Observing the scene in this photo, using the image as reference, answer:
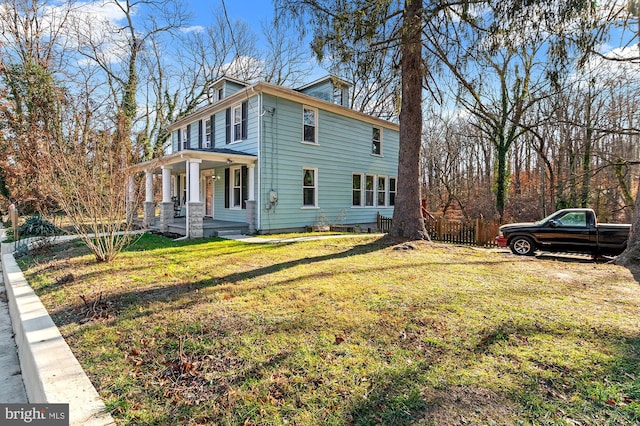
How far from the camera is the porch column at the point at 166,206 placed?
11828 mm

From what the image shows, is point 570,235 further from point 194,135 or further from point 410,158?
point 194,135

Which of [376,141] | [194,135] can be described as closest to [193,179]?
[194,135]

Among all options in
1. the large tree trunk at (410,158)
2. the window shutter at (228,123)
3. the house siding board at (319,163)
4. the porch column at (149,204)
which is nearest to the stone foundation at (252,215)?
the house siding board at (319,163)

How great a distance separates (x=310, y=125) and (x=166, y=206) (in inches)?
256

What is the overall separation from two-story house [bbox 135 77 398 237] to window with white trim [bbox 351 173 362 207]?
5cm

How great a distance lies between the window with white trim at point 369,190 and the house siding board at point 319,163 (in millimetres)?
295

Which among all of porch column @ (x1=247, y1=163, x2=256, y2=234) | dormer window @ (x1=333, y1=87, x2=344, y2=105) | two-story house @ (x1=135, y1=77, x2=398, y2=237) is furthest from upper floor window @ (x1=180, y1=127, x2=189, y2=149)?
dormer window @ (x1=333, y1=87, x2=344, y2=105)

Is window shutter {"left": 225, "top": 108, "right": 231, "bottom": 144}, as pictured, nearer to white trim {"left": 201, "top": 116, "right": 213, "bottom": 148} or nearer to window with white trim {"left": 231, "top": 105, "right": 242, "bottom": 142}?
window with white trim {"left": 231, "top": 105, "right": 242, "bottom": 142}

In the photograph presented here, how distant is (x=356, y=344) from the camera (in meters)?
2.95

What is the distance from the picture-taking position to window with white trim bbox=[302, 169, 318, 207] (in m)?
13.0

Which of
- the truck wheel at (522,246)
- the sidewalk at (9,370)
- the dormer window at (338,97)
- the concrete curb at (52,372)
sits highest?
the dormer window at (338,97)

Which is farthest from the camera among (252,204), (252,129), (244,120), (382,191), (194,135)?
(382,191)

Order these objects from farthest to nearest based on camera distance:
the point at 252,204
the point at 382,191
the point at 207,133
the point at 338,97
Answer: the point at 382,191 < the point at 338,97 < the point at 207,133 < the point at 252,204

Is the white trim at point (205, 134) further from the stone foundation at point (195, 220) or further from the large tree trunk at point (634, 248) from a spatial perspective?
the large tree trunk at point (634, 248)
